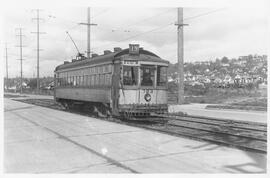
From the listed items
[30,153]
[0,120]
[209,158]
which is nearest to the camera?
[0,120]

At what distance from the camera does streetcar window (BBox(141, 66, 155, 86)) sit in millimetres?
15750

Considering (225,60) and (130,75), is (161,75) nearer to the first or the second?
(130,75)

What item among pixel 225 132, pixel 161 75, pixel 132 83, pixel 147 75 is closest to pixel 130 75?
pixel 132 83

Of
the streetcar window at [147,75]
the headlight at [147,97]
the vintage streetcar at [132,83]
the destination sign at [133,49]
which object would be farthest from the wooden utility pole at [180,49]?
the headlight at [147,97]

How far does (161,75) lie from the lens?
1619cm

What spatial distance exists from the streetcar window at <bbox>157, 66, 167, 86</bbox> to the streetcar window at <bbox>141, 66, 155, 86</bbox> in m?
0.26

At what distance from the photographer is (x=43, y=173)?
7203mm

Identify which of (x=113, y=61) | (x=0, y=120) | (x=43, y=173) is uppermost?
(x=113, y=61)

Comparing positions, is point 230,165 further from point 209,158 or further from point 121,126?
point 121,126

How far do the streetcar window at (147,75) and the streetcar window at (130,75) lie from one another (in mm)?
284

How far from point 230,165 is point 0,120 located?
14.6ft

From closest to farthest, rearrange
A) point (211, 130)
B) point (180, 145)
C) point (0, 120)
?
point (0, 120) → point (180, 145) → point (211, 130)

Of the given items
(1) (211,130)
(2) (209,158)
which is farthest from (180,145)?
(1) (211,130)

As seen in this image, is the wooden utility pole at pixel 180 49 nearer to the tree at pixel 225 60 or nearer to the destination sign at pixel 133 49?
the destination sign at pixel 133 49
